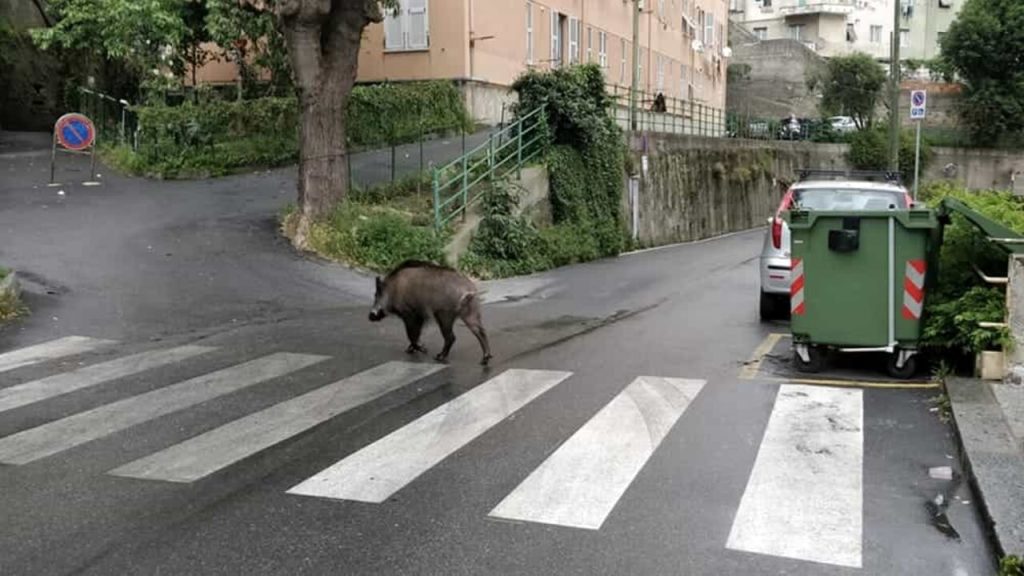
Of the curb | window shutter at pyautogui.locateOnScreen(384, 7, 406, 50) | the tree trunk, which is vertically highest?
window shutter at pyautogui.locateOnScreen(384, 7, 406, 50)

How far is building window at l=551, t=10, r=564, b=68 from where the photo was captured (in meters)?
35.3

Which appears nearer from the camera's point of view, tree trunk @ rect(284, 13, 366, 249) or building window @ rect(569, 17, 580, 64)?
tree trunk @ rect(284, 13, 366, 249)

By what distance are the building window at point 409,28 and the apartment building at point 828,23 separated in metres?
47.7

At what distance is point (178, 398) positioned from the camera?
755 centimetres

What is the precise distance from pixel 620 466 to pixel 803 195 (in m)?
6.73

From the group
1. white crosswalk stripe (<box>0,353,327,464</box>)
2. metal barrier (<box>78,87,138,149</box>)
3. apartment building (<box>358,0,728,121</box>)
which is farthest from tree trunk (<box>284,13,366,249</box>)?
metal barrier (<box>78,87,138,149</box>)

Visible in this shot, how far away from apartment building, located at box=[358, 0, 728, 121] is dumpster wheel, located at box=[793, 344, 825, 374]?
16010mm

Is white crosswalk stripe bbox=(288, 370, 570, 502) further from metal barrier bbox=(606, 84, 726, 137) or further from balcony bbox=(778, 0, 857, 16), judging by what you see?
balcony bbox=(778, 0, 857, 16)

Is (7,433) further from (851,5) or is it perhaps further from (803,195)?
(851,5)

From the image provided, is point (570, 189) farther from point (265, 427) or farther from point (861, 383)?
point (265, 427)

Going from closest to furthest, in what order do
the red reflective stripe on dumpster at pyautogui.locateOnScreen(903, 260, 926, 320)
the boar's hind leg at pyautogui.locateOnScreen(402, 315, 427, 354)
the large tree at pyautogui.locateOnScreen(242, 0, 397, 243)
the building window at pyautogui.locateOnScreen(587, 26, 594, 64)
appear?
the red reflective stripe on dumpster at pyautogui.locateOnScreen(903, 260, 926, 320) → the boar's hind leg at pyautogui.locateOnScreen(402, 315, 427, 354) → the large tree at pyautogui.locateOnScreen(242, 0, 397, 243) → the building window at pyautogui.locateOnScreen(587, 26, 594, 64)

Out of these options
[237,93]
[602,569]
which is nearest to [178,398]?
[602,569]

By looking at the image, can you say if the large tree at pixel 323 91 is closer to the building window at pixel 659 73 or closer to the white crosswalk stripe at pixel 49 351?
the white crosswalk stripe at pixel 49 351

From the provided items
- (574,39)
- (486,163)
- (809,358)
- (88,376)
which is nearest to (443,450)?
(88,376)
